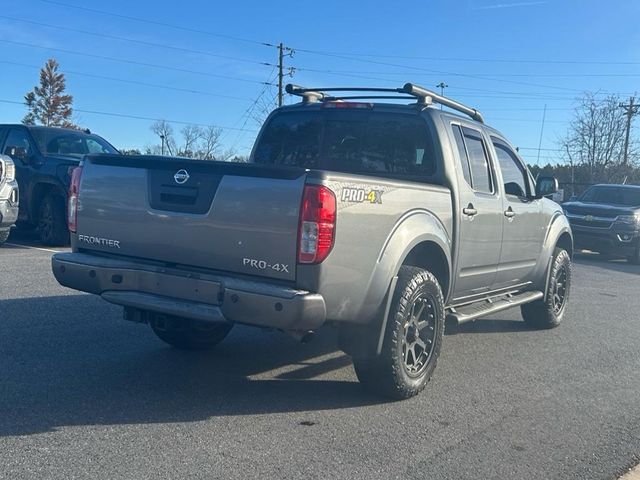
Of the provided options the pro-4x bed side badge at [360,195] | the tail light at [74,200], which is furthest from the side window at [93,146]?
the pro-4x bed side badge at [360,195]

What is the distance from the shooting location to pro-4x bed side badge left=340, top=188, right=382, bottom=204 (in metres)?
4.23

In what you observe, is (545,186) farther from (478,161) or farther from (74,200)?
(74,200)

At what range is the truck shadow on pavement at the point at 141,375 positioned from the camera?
4.45 meters

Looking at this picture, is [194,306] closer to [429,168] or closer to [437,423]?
[437,423]

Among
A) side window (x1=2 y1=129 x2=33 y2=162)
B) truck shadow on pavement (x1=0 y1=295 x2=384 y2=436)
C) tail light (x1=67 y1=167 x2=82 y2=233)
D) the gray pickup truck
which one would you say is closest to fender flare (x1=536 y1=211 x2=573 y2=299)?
the gray pickup truck

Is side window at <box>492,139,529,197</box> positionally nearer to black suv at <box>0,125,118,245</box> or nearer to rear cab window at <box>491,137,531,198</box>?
rear cab window at <box>491,137,531,198</box>

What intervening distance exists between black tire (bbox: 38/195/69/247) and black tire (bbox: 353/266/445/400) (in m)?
8.22

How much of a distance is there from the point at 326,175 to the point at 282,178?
0.89ft

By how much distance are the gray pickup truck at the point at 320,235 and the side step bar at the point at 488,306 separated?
1.0 inches

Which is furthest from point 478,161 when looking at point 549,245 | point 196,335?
point 196,335

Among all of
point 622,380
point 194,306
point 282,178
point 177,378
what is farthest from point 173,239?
point 622,380

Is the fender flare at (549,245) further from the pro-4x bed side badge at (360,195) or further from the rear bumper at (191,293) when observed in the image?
the rear bumper at (191,293)

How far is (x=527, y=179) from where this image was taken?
734cm

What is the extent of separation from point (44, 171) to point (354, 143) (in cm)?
739
